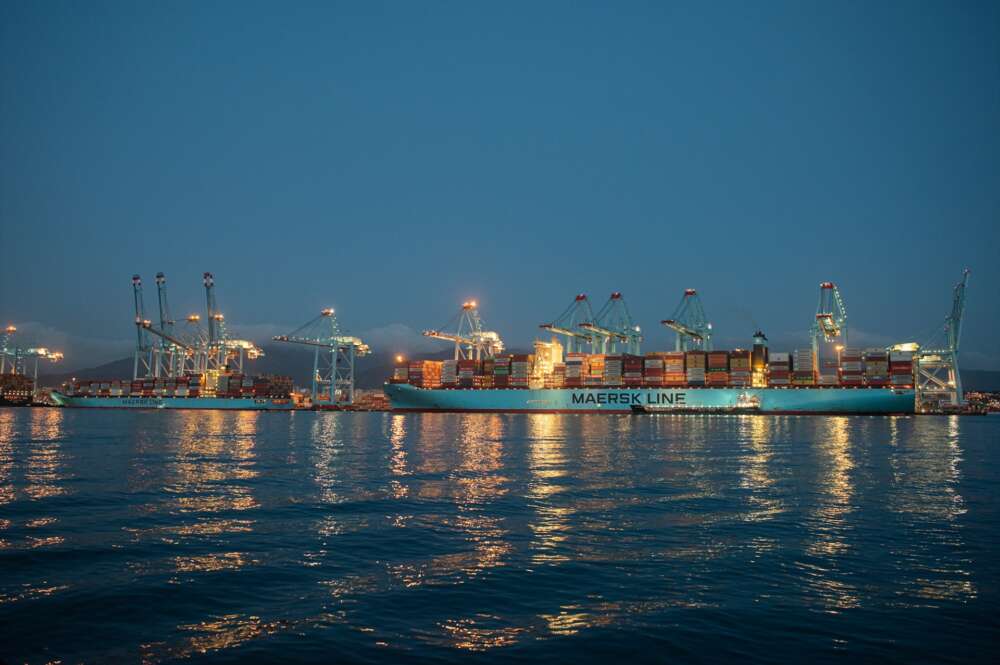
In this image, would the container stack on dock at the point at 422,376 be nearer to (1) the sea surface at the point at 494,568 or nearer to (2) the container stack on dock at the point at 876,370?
(2) the container stack on dock at the point at 876,370

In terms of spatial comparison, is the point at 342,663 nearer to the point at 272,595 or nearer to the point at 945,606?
the point at 272,595

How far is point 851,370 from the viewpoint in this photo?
93938 mm

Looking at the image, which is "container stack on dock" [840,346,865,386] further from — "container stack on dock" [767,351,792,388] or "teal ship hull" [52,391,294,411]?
"teal ship hull" [52,391,294,411]

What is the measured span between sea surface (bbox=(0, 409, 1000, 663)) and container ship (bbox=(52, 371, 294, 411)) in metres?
122

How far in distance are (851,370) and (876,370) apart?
3.44 metres

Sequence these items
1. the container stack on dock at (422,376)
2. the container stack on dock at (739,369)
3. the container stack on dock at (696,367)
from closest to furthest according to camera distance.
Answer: the container stack on dock at (739,369) → the container stack on dock at (696,367) → the container stack on dock at (422,376)

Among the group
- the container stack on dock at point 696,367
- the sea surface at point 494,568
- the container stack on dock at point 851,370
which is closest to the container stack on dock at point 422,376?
the container stack on dock at point 696,367

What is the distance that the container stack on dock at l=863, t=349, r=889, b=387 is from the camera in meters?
93.0

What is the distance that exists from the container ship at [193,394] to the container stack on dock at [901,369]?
112m

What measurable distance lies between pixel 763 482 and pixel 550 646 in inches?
666

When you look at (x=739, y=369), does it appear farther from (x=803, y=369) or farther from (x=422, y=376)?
(x=422, y=376)

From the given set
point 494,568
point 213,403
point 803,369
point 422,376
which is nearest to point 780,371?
point 803,369

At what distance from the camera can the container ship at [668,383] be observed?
9369cm

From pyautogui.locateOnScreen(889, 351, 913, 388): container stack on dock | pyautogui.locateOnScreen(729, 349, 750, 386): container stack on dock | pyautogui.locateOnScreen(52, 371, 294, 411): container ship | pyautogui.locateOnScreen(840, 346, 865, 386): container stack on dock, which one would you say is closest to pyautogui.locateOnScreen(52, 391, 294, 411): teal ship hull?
pyautogui.locateOnScreen(52, 371, 294, 411): container ship
